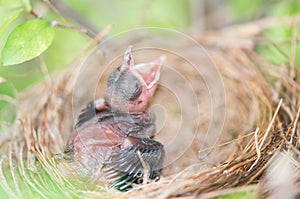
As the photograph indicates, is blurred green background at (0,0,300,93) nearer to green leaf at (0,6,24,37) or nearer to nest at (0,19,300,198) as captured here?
nest at (0,19,300,198)

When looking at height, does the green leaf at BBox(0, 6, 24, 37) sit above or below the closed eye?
above

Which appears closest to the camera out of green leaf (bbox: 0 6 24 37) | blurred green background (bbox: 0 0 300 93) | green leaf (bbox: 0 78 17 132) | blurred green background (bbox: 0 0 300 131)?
green leaf (bbox: 0 6 24 37)

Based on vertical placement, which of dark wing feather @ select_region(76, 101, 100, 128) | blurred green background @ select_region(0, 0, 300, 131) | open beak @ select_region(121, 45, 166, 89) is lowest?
dark wing feather @ select_region(76, 101, 100, 128)

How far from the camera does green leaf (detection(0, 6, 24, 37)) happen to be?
156cm

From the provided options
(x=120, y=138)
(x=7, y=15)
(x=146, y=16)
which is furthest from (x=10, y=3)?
(x=146, y=16)

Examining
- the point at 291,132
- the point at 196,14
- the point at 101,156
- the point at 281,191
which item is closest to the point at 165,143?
the point at 101,156

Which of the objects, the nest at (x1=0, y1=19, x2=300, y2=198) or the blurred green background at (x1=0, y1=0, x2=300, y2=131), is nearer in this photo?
the nest at (x1=0, y1=19, x2=300, y2=198)

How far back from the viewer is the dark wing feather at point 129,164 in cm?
148

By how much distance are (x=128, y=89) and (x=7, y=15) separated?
A: 447 millimetres

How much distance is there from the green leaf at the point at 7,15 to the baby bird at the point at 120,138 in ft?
1.16

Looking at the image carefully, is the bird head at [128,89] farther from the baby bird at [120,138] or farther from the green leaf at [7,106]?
the green leaf at [7,106]

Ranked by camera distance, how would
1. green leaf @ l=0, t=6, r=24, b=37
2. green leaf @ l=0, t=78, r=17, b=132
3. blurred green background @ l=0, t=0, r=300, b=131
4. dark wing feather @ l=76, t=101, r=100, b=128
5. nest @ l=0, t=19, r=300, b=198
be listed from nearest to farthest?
1. nest @ l=0, t=19, r=300, b=198
2. green leaf @ l=0, t=6, r=24, b=37
3. dark wing feather @ l=76, t=101, r=100, b=128
4. green leaf @ l=0, t=78, r=17, b=132
5. blurred green background @ l=0, t=0, r=300, b=131

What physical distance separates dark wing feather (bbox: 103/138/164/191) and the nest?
0.05 metres

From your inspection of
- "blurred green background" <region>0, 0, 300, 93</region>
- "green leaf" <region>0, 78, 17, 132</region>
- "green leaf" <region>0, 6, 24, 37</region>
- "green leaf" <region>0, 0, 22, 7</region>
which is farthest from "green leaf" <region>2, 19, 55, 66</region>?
"blurred green background" <region>0, 0, 300, 93</region>
